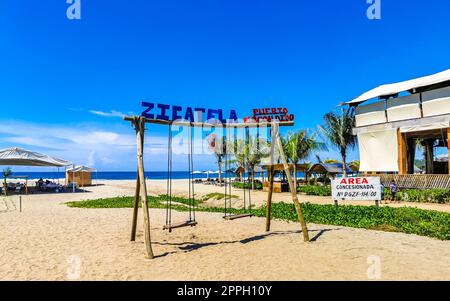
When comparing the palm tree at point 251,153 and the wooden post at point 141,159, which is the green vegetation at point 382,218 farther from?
the palm tree at point 251,153

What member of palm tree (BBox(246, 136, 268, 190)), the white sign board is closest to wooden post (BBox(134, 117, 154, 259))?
the white sign board

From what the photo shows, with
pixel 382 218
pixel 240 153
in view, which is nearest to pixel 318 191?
pixel 382 218

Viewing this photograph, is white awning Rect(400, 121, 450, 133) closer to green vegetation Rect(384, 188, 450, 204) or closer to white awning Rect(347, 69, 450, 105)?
white awning Rect(347, 69, 450, 105)

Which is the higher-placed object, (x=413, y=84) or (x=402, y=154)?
A: (x=413, y=84)

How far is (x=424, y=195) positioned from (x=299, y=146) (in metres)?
16.6

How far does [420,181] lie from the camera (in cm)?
2086

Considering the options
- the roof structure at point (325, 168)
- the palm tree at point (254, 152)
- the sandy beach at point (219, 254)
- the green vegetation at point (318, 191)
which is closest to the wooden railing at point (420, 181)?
the green vegetation at point (318, 191)

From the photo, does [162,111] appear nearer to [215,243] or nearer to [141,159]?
[141,159]

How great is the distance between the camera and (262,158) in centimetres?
4375

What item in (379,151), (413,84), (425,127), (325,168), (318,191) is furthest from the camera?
(325,168)

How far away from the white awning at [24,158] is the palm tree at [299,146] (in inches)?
962
